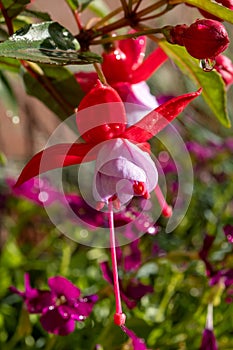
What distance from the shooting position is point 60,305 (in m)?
0.56

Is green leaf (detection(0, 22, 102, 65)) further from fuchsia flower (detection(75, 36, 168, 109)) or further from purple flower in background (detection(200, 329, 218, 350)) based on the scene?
purple flower in background (detection(200, 329, 218, 350))

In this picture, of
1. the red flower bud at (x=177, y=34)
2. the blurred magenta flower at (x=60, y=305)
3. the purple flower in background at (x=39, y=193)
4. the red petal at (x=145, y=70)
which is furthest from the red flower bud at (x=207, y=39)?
the purple flower in background at (x=39, y=193)

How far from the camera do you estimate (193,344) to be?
668 millimetres

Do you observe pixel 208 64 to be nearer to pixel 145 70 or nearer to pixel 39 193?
pixel 145 70

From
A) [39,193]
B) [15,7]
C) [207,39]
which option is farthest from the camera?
[39,193]

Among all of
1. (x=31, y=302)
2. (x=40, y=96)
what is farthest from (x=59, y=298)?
(x=40, y=96)

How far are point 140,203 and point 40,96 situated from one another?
0.17 meters

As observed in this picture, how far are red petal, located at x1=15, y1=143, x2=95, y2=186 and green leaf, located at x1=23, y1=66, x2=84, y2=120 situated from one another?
120mm

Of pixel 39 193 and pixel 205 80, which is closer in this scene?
pixel 205 80

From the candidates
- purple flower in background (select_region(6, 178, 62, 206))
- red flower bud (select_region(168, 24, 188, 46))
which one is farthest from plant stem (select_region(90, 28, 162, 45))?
purple flower in background (select_region(6, 178, 62, 206))

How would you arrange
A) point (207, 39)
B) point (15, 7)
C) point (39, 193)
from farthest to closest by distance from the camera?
1. point (39, 193)
2. point (15, 7)
3. point (207, 39)

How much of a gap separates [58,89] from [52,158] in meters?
0.14

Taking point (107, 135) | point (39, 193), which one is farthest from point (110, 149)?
point (39, 193)

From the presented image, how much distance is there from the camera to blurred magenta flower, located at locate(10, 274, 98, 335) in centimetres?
55
